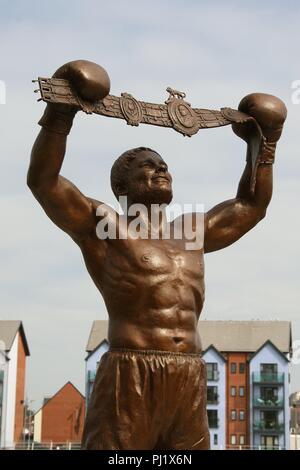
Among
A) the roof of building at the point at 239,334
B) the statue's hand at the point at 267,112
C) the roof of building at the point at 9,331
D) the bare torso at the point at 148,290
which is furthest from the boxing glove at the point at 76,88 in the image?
the roof of building at the point at 239,334

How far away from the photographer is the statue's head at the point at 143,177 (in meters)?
5.55

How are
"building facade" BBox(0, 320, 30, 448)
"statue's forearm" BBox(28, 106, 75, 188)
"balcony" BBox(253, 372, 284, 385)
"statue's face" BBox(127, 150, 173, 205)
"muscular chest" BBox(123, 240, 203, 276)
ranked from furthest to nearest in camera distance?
"balcony" BBox(253, 372, 284, 385)
"building facade" BBox(0, 320, 30, 448)
"statue's face" BBox(127, 150, 173, 205)
"muscular chest" BBox(123, 240, 203, 276)
"statue's forearm" BBox(28, 106, 75, 188)

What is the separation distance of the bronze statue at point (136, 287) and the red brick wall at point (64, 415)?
128 ft

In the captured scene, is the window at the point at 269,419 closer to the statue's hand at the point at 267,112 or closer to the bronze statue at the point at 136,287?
the statue's hand at the point at 267,112

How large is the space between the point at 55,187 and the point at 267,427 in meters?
35.8

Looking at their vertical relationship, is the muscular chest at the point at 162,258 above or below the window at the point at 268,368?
below

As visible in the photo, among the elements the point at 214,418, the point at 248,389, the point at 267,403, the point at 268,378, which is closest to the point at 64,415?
the point at 214,418

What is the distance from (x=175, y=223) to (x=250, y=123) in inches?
32.8

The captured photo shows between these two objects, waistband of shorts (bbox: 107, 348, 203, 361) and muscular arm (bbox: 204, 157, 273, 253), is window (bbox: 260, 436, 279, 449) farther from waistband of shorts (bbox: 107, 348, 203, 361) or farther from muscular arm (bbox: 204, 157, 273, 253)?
waistband of shorts (bbox: 107, 348, 203, 361)

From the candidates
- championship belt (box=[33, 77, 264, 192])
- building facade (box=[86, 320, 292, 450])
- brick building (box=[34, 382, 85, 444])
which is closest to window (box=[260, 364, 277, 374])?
building facade (box=[86, 320, 292, 450])

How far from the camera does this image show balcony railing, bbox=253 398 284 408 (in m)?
39.5

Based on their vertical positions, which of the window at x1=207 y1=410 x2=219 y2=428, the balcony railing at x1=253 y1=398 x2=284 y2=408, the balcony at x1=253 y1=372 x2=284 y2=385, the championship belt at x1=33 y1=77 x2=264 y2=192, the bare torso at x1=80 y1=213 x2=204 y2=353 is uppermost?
the balcony at x1=253 y1=372 x2=284 y2=385

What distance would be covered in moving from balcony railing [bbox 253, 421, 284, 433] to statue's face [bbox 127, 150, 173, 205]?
35.0 m

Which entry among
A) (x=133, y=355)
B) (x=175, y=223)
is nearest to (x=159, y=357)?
(x=133, y=355)
